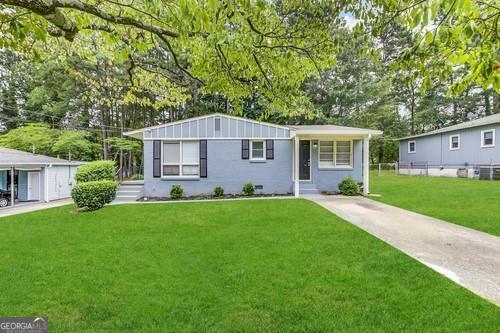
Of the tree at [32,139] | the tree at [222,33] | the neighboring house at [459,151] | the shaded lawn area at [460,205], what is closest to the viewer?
the tree at [222,33]

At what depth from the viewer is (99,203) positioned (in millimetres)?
9805

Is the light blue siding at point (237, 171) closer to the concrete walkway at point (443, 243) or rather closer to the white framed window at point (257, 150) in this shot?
the white framed window at point (257, 150)

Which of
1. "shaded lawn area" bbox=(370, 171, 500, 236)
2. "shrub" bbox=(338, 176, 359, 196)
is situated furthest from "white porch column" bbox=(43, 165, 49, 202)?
"shaded lawn area" bbox=(370, 171, 500, 236)

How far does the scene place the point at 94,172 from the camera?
37.4 ft

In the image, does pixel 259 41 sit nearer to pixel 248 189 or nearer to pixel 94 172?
pixel 248 189

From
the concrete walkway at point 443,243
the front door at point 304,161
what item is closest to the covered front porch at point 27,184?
the front door at point 304,161

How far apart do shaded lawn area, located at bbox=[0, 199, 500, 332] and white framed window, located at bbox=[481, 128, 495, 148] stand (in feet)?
50.8

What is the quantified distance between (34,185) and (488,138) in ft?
81.2

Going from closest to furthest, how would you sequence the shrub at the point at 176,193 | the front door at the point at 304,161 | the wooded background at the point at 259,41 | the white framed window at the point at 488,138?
the wooded background at the point at 259,41 → the shrub at the point at 176,193 → the front door at the point at 304,161 → the white framed window at the point at 488,138

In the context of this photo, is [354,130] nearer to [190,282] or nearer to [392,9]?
[392,9]

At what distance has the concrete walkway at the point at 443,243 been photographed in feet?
11.7

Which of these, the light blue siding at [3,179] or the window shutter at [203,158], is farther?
the light blue siding at [3,179]

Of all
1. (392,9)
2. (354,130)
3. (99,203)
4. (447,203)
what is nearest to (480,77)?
(392,9)

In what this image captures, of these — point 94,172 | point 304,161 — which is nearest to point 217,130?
point 304,161
